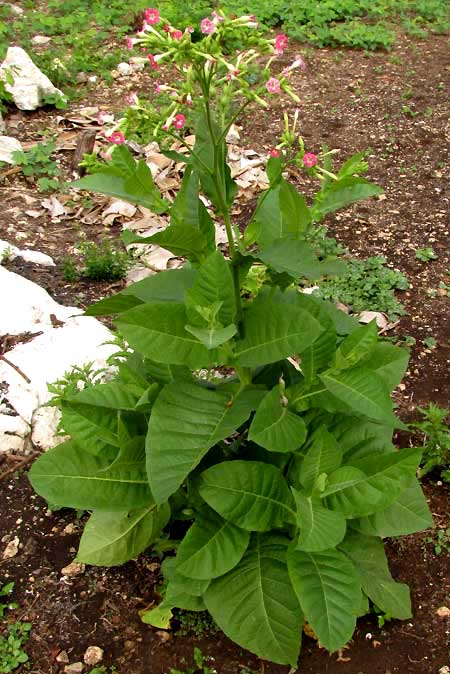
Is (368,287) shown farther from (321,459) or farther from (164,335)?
(164,335)

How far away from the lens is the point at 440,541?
286 centimetres

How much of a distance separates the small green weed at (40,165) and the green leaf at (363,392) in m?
3.60

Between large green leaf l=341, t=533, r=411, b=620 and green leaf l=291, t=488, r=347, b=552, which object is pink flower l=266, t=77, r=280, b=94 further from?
large green leaf l=341, t=533, r=411, b=620

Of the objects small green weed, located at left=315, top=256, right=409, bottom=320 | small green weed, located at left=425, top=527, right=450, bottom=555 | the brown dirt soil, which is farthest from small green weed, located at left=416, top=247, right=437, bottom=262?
small green weed, located at left=425, top=527, right=450, bottom=555

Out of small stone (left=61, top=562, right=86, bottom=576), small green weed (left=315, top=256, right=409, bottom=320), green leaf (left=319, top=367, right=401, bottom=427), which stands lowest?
small stone (left=61, top=562, right=86, bottom=576)

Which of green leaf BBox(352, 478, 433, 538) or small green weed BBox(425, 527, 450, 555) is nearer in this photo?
green leaf BBox(352, 478, 433, 538)

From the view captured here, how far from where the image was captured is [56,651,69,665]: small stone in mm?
2455

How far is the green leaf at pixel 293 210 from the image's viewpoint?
89.3 inches

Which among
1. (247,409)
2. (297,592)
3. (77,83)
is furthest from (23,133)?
(297,592)

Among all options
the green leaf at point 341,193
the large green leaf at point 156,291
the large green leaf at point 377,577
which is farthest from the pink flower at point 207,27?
the large green leaf at point 377,577

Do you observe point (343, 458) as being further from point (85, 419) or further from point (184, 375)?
point (85, 419)

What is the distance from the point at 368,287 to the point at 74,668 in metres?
2.71

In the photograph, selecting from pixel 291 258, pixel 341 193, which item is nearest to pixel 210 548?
pixel 291 258

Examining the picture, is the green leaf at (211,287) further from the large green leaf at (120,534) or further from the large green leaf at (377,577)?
the large green leaf at (377,577)
